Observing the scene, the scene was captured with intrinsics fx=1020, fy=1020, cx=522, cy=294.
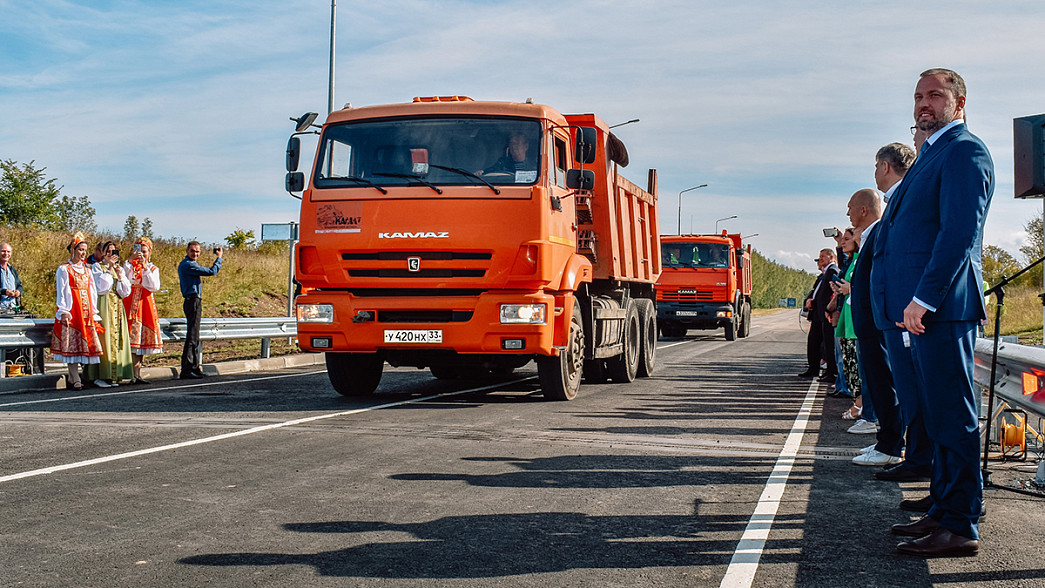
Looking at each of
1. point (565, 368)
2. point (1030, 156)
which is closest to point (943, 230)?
point (1030, 156)

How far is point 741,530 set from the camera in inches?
191

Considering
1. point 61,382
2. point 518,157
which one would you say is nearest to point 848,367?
point 518,157

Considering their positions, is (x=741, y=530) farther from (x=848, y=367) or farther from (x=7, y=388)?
(x=7, y=388)

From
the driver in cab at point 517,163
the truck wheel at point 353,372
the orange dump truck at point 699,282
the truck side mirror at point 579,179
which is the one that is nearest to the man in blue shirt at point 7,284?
the truck wheel at point 353,372

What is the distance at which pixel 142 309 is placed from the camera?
44.4ft

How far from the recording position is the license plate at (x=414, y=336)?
973 cm

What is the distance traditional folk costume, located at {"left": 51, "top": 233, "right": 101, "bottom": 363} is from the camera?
1207 centimetres

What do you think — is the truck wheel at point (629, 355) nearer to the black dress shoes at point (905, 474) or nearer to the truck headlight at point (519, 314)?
the truck headlight at point (519, 314)

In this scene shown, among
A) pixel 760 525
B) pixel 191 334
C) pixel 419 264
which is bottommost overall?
pixel 760 525

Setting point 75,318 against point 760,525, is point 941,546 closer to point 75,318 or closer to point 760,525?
point 760,525

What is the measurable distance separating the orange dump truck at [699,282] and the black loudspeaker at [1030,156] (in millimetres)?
18594

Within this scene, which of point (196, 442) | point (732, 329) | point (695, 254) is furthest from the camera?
point (732, 329)

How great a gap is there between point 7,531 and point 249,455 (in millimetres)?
2259

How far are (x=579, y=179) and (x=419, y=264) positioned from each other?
1.94 m
